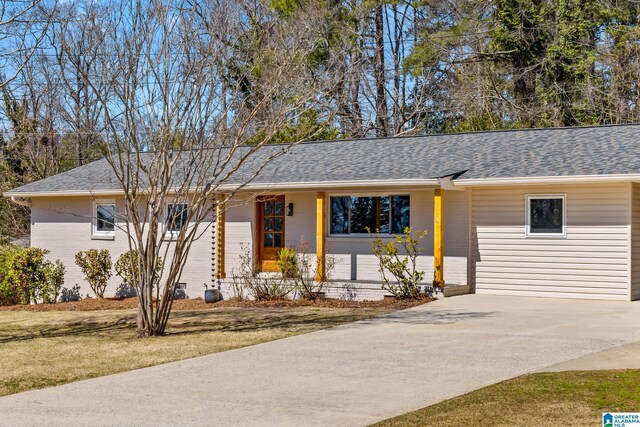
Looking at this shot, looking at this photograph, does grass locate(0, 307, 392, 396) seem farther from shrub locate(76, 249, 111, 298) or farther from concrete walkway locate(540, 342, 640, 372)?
concrete walkway locate(540, 342, 640, 372)

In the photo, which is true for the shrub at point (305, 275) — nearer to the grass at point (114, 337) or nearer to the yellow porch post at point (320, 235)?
the yellow porch post at point (320, 235)

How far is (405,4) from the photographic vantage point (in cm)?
3341

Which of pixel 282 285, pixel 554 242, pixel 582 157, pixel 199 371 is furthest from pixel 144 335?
pixel 582 157

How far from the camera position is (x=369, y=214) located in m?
19.9

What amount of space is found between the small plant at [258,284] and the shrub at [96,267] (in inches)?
145

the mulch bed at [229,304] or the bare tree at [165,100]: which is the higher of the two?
the bare tree at [165,100]

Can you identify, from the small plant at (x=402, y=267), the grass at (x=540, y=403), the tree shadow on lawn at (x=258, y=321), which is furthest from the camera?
the small plant at (x=402, y=267)

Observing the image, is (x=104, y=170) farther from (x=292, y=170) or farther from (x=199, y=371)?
(x=199, y=371)

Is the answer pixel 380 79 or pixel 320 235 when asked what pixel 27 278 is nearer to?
pixel 320 235

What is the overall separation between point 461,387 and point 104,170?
57.8 feet

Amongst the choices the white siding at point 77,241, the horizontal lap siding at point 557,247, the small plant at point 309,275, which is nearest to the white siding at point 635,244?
the horizontal lap siding at point 557,247

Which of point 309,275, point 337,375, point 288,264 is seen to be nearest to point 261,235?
point 309,275

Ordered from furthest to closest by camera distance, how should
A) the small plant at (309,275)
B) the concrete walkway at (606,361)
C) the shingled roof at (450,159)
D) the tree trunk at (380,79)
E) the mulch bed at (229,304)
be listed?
the tree trunk at (380,79), the small plant at (309,275), the shingled roof at (450,159), the mulch bed at (229,304), the concrete walkway at (606,361)

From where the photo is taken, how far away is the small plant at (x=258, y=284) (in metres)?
18.5
